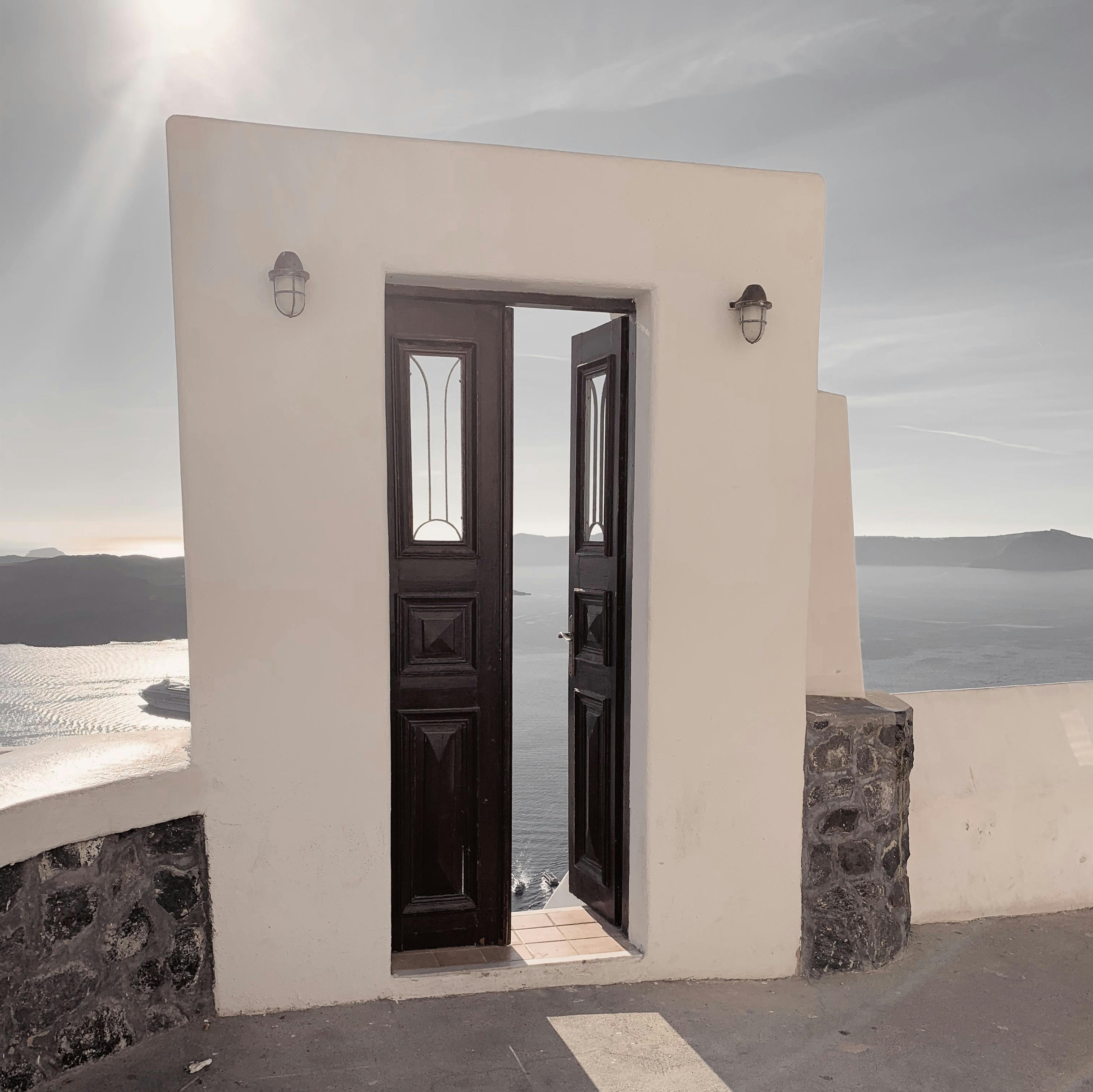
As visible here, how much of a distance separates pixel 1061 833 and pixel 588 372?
10.1ft

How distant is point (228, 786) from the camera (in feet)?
9.24

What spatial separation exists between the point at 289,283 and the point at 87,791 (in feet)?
5.33

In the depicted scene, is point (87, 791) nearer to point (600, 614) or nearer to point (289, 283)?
point (289, 283)

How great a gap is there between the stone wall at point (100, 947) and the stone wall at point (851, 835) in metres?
2.20

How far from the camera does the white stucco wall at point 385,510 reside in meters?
2.77

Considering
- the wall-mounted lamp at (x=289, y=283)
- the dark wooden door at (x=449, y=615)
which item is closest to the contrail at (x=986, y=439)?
the dark wooden door at (x=449, y=615)

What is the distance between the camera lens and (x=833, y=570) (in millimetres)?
3857

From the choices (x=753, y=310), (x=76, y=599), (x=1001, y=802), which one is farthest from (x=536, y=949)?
(x=76, y=599)

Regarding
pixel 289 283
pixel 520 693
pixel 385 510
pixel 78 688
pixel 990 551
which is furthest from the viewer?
pixel 990 551

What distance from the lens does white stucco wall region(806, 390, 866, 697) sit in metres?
3.79

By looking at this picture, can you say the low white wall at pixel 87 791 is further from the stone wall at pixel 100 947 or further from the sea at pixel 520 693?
the sea at pixel 520 693

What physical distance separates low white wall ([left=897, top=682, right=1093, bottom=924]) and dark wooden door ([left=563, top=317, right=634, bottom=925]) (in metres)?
1.33

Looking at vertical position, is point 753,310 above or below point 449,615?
above

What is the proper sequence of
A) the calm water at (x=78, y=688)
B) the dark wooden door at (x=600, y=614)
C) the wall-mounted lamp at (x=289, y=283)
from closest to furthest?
the wall-mounted lamp at (x=289, y=283)
the dark wooden door at (x=600, y=614)
the calm water at (x=78, y=688)
